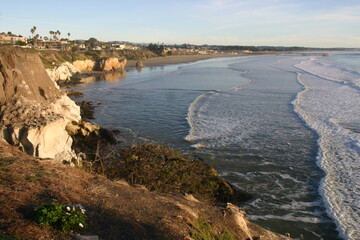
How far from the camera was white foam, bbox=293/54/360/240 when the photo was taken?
11.1 metres

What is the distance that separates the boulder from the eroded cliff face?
50.7 metres

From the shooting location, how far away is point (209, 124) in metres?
22.2

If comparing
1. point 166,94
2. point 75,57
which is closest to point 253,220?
point 166,94

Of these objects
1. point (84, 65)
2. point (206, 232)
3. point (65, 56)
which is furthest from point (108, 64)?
point (206, 232)

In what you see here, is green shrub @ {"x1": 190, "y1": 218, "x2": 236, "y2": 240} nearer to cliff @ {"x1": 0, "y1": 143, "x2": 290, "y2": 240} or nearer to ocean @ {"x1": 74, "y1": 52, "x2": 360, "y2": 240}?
cliff @ {"x1": 0, "y1": 143, "x2": 290, "y2": 240}

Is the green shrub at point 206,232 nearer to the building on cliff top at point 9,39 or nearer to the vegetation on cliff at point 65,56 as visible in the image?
the vegetation on cliff at point 65,56

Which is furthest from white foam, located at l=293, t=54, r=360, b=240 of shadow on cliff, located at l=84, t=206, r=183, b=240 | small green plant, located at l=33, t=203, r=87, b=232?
small green plant, located at l=33, t=203, r=87, b=232

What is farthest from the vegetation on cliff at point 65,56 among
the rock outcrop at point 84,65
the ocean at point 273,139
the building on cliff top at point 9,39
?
the ocean at point 273,139

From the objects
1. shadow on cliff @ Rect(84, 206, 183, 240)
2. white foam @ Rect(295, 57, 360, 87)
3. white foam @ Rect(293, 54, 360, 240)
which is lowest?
white foam @ Rect(295, 57, 360, 87)

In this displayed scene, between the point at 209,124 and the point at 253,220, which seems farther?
the point at 209,124

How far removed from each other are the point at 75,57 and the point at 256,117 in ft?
169

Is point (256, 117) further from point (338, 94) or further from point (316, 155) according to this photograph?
point (338, 94)

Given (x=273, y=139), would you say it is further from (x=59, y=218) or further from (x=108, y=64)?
(x=108, y=64)

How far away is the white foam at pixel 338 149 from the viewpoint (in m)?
11.1
